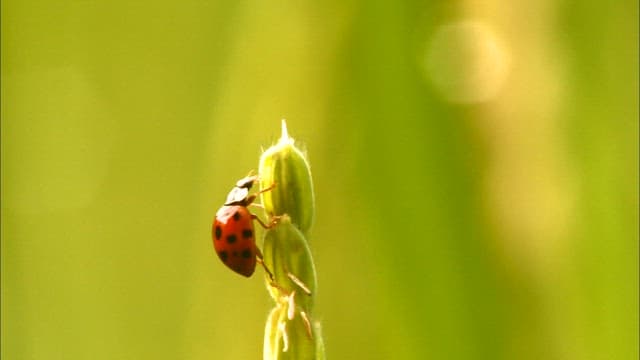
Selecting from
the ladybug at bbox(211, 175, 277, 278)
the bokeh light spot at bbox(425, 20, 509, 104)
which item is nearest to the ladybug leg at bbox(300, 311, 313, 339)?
the bokeh light spot at bbox(425, 20, 509, 104)

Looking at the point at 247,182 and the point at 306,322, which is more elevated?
the point at 247,182

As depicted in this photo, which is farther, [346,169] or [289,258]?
[346,169]

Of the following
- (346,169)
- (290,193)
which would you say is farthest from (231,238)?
(290,193)

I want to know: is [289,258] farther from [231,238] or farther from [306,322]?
[231,238]

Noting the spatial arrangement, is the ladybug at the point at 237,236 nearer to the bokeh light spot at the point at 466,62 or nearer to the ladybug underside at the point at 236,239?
the ladybug underside at the point at 236,239

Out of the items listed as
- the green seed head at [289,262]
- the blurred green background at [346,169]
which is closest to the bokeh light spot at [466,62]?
the blurred green background at [346,169]

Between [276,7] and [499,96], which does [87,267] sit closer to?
[276,7]
